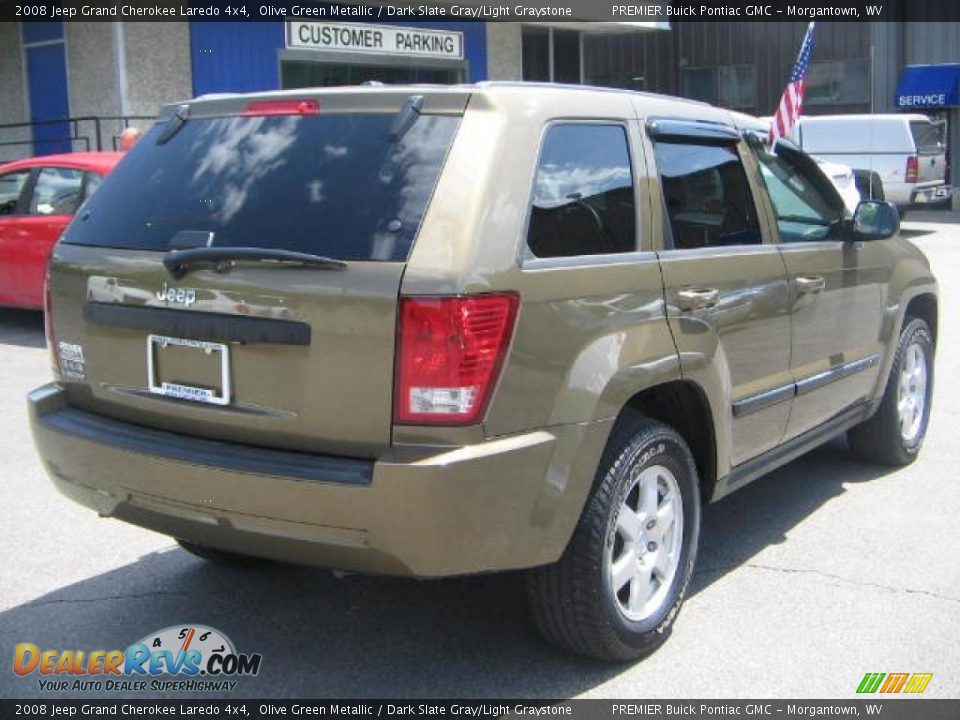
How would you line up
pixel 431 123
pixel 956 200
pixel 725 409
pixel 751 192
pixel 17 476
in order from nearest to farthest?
1. pixel 431 123
2. pixel 725 409
3. pixel 751 192
4. pixel 17 476
5. pixel 956 200

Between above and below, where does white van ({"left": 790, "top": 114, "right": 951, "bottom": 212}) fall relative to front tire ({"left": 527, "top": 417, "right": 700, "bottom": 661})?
above

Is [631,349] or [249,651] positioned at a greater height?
[631,349]

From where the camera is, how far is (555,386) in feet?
10.5

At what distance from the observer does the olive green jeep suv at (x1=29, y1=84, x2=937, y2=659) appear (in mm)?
3045

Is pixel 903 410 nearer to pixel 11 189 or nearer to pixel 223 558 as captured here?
pixel 223 558

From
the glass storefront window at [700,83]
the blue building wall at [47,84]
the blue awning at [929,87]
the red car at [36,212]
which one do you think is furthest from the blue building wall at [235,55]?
the glass storefront window at [700,83]

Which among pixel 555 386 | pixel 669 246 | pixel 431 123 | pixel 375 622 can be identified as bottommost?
pixel 375 622

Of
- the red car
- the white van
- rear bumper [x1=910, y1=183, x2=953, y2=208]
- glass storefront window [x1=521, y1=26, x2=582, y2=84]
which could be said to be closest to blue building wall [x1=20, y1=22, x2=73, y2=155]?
the red car

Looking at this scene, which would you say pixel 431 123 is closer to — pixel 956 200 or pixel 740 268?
pixel 740 268

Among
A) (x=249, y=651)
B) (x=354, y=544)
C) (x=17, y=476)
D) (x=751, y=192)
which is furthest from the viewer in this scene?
(x=17, y=476)

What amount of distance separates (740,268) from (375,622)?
6.22ft

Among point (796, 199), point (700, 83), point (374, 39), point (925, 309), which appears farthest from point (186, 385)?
point (700, 83)

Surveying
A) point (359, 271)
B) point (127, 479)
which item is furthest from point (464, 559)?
point (127, 479)

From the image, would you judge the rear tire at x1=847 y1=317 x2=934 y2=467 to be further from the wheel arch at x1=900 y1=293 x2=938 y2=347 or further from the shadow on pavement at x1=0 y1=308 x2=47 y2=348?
the shadow on pavement at x1=0 y1=308 x2=47 y2=348
